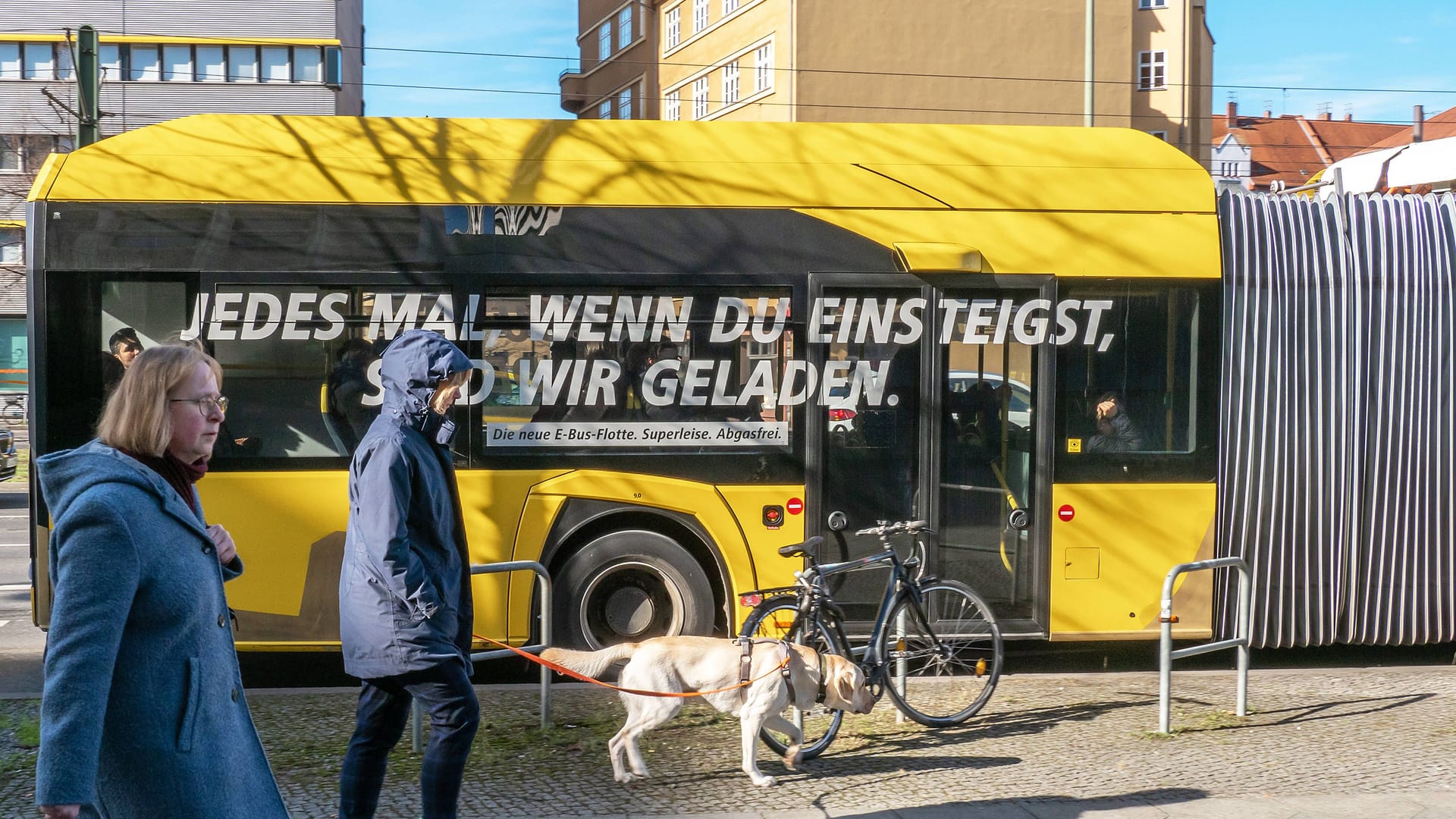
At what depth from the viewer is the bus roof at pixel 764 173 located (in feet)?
24.0

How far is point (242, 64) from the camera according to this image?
41375mm

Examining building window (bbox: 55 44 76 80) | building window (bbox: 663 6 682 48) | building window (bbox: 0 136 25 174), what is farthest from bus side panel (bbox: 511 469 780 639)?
building window (bbox: 663 6 682 48)

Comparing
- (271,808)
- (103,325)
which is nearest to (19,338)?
(103,325)

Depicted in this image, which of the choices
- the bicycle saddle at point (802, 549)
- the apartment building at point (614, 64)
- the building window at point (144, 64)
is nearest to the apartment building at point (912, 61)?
the apartment building at point (614, 64)

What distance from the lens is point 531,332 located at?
24.3ft

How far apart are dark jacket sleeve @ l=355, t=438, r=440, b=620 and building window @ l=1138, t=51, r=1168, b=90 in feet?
152

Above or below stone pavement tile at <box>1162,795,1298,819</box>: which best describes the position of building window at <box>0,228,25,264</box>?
above

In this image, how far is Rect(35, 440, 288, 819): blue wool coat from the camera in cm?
231

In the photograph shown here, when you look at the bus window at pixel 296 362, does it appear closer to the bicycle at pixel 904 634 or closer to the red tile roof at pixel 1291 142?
the bicycle at pixel 904 634

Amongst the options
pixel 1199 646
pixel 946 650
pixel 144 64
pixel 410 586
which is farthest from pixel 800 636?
pixel 144 64

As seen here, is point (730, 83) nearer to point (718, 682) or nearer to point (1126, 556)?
point (1126, 556)

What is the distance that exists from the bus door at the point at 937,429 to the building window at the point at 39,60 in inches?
1664

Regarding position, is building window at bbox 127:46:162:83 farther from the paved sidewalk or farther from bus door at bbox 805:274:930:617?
bus door at bbox 805:274:930:617

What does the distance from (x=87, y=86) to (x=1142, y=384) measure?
10.3 meters
